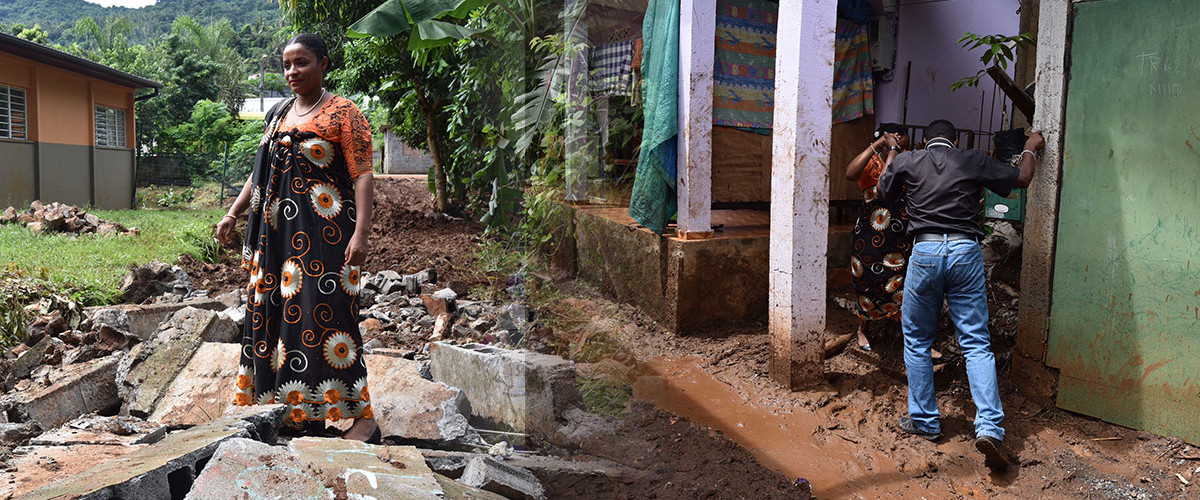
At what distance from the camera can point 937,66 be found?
6.54 meters

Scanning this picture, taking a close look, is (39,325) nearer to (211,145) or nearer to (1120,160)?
(1120,160)

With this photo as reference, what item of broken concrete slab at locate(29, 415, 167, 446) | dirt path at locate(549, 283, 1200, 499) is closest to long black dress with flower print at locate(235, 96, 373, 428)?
broken concrete slab at locate(29, 415, 167, 446)

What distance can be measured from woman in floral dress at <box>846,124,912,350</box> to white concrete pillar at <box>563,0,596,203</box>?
3.20 metres

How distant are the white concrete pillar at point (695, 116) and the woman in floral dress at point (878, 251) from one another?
41.2 inches

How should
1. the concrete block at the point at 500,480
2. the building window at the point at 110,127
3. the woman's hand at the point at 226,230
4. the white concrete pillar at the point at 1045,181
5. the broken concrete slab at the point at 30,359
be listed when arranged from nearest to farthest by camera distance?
1. the concrete block at the point at 500,480
2. the woman's hand at the point at 226,230
3. the white concrete pillar at the point at 1045,181
4. the broken concrete slab at the point at 30,359
5. the building window at the point at 110,127

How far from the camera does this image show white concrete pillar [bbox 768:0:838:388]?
4062 mm

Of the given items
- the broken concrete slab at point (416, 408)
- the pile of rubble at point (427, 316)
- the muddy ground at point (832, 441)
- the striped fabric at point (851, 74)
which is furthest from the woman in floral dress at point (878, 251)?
the broken concrete slab at point (416, 408)

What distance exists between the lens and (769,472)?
332 cm

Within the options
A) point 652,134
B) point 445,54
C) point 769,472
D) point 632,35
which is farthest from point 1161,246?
point 445,54

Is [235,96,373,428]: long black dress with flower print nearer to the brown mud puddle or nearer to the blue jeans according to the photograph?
the brown mud puddle

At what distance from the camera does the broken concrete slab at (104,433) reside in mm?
2812

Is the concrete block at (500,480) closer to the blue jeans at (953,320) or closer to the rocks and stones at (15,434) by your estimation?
the rocks and stones at (15,434)

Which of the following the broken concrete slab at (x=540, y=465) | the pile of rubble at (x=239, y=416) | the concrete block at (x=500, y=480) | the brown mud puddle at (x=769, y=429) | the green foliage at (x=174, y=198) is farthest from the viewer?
the green foliage at (x=174, y=198)

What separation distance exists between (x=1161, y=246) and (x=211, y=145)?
27236 millimetres
